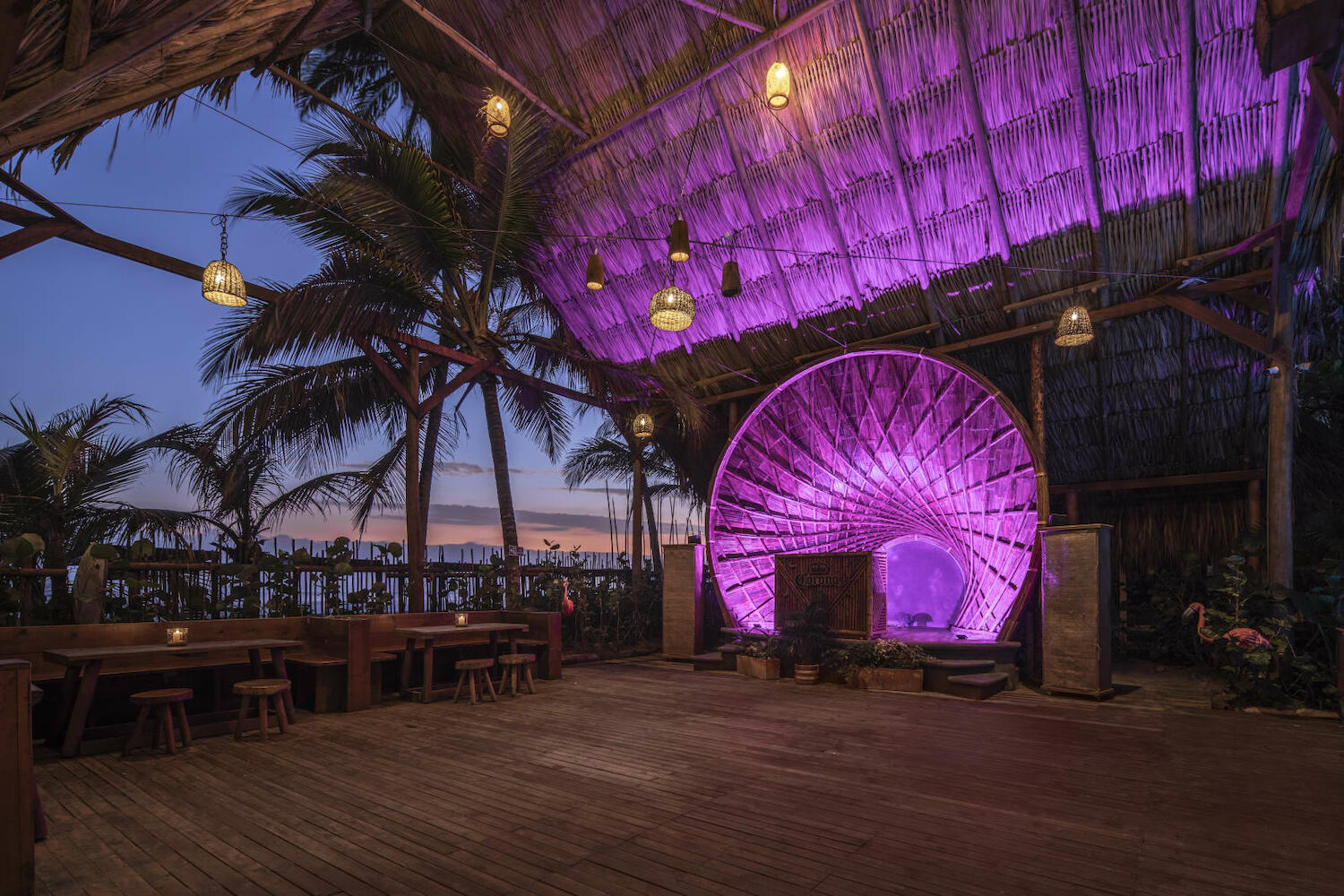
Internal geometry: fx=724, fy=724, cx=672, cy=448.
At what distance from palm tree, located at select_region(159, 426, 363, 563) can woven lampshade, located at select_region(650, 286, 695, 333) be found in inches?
204

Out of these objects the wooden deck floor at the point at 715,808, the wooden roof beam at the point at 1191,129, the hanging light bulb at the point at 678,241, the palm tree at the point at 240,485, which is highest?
the wooden roof beam at the point at 1191,129

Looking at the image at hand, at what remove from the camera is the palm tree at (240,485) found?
9.53 meters

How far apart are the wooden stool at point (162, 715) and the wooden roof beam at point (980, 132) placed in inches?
355

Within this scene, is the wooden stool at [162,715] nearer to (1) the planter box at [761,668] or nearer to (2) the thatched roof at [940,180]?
(1) the planter box at [761,668]

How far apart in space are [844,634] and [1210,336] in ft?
19.5

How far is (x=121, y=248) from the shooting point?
254 inches

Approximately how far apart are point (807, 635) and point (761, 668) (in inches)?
29.0

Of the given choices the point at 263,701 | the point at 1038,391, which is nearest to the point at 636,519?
the point at 1038,391

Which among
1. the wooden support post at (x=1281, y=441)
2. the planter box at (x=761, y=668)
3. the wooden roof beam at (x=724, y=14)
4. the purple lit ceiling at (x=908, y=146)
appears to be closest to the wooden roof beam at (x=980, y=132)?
the purple lit ceiling at (x=908, y=146)

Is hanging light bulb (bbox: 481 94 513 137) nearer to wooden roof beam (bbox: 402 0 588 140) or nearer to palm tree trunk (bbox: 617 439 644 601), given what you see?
wooden roof beam (bbox: 402 0 588 140)

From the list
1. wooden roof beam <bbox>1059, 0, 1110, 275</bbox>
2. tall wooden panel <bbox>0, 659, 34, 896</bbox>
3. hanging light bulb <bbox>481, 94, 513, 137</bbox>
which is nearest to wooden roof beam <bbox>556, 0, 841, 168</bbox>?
wooden roof beam <bbox>1059, 0, 1110, 275</bbox>

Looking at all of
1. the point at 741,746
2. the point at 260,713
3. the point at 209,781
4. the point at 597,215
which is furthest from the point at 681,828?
the point at 597,215

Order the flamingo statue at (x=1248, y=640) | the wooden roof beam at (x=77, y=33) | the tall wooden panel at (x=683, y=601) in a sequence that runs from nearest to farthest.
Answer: the wooden roof beam at (x=77, y=33), the flamingo statue at (x=1248, y=640), the tall wooden panel at (x=683, y=601)

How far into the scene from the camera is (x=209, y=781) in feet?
14.2
